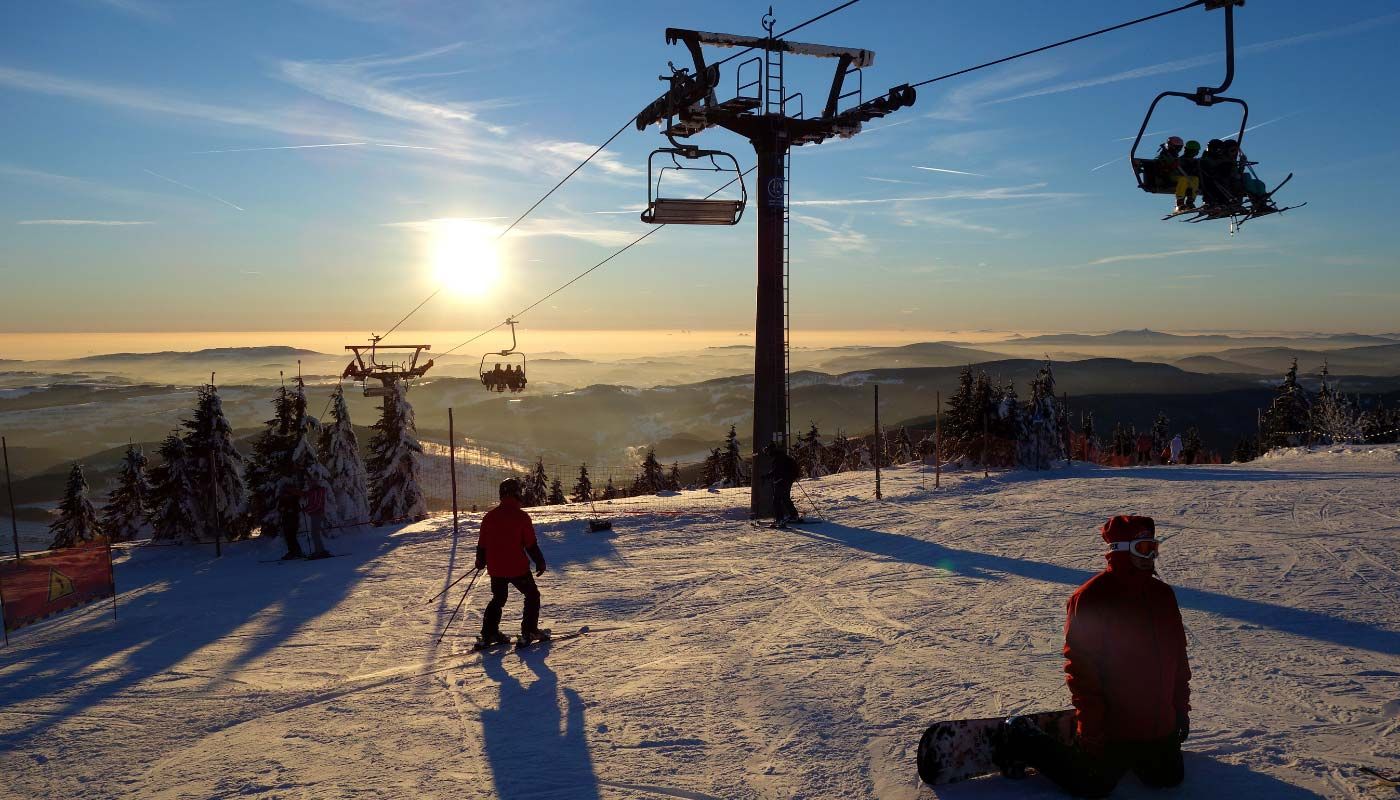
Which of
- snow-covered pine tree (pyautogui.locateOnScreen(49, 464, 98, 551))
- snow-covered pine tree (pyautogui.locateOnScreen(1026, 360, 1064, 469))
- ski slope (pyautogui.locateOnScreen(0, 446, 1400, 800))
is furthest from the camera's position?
snow-covered pine tree (pyautogui.locateOnScreen(1026, 360, 1064, 469))

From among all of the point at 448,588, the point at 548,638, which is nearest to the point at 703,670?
the point at 548,638

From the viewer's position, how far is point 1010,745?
5.90 metres

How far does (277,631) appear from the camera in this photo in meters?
12.2

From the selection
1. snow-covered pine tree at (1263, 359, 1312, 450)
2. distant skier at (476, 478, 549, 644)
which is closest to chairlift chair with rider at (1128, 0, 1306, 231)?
distant skier at (476, 478, 549, 644)

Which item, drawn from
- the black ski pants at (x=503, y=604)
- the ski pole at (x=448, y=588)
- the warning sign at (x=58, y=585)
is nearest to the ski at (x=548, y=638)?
the black ski pants at (x=503, y=604)

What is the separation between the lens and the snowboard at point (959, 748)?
233 inches

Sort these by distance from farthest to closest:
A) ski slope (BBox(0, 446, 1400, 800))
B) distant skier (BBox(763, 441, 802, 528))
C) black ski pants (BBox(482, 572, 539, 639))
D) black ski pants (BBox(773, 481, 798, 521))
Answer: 1. black ski pants (BBox(773, 481, 798, 521))
2. distant skier (BBox(763, 441, 802, 528))
3. black ski pants (BBox(482, 572, 539, 639))
4. ski slope (BBox(0, 446, 1400, 800))

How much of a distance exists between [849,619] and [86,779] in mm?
8421

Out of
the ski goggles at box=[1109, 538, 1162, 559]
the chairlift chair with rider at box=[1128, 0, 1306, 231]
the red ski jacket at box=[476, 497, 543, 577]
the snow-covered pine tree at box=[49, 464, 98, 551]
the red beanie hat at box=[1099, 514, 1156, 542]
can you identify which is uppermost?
the chairlift chair with rider at box=[1128, 0, 1306, 231]

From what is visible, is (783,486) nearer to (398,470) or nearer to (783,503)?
A: (783,503)

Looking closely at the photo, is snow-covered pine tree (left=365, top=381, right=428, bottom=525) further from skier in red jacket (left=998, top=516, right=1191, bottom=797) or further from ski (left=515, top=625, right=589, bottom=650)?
skier in red jacket (left=998, top=516, right=1191, bottom=797)

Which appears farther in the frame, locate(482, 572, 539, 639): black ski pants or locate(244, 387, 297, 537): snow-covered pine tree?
locate(244, 387, 297, 537): snow-covered pine tree

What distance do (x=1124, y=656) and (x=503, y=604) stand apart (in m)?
7.45

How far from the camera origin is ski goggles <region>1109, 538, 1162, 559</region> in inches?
202
